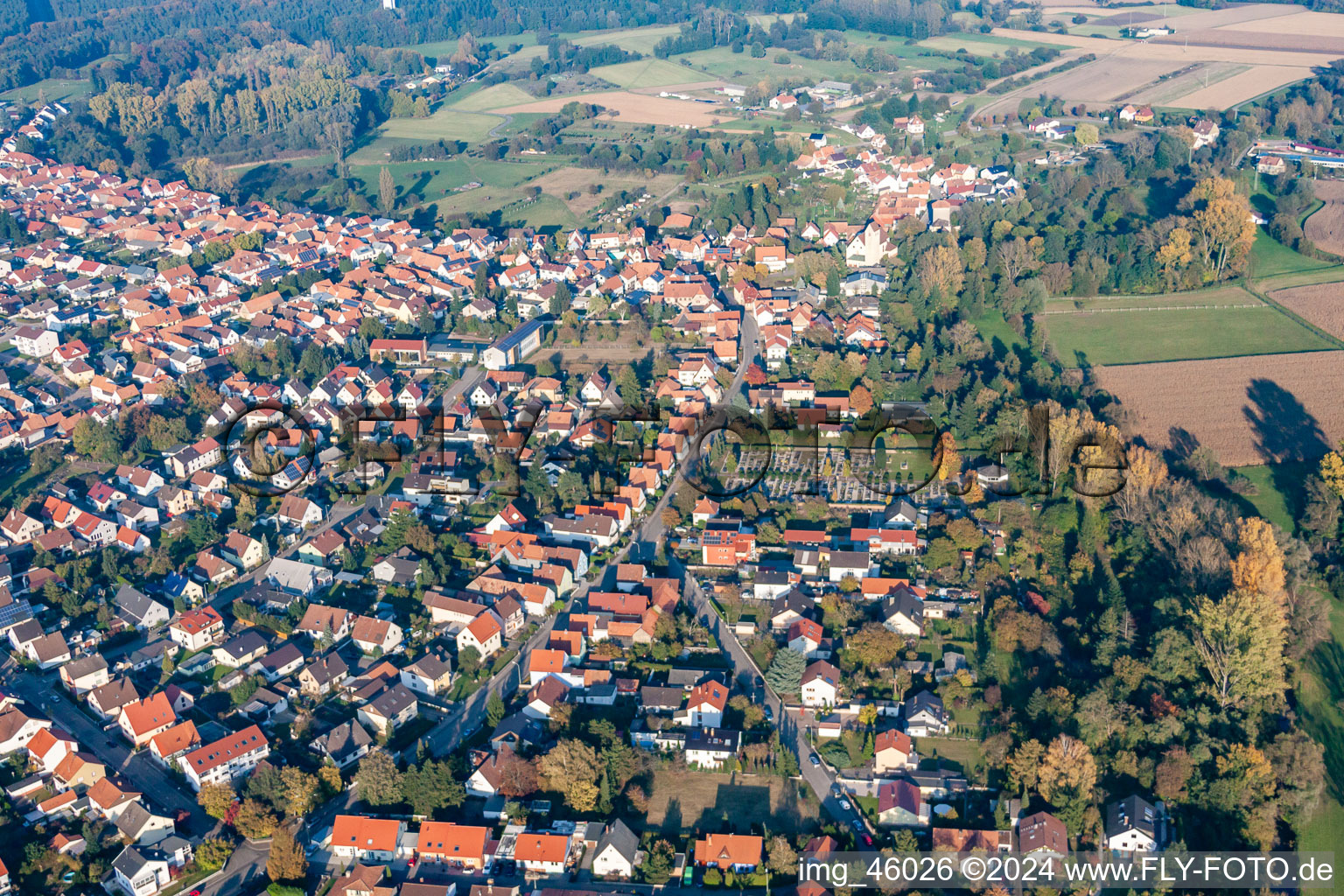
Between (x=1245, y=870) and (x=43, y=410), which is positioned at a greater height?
(x=43, y=410)

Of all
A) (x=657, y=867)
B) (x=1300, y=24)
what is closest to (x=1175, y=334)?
(x=657, y=867)

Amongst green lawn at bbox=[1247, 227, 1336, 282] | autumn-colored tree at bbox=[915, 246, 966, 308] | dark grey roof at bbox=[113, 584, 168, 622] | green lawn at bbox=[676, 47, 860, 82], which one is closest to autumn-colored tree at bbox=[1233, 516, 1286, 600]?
autumn-colored tree at bbox=[915, 246, 966, 308]

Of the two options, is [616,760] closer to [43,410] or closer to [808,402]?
[808,402]

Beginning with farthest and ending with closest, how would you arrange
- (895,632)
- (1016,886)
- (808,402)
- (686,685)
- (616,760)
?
(808,402), (895,632), (686,685), (616,760), (1016,886)

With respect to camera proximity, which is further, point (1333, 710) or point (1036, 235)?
point (1036, 235)

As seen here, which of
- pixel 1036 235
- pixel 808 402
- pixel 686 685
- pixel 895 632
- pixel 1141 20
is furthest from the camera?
pixel 1141 20

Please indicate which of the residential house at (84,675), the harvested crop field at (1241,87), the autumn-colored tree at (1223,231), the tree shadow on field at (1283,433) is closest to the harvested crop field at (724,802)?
the residential house at (84,675)

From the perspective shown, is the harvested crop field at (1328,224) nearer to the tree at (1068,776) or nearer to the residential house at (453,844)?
the tree at (1068,776)

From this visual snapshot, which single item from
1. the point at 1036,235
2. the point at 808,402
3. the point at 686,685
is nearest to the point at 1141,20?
Result: the point at 1036,235
